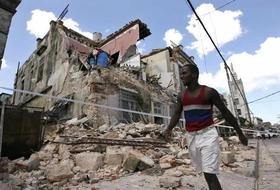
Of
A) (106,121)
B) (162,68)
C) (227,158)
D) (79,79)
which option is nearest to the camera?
(227,158)

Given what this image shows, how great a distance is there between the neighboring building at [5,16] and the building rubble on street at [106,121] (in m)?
2.04

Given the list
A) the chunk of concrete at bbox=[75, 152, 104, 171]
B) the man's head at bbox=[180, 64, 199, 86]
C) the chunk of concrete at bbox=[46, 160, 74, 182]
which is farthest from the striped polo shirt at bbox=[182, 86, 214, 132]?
the chunk of concrete at bbox=[75, 152, 104, 171]

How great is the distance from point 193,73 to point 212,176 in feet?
3.63

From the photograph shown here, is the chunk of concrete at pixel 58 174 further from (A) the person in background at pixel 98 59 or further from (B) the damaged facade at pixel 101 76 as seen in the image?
(A) the person in background at pixel 98 59

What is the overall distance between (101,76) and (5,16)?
1096 cm

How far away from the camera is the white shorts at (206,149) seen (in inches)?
98.1

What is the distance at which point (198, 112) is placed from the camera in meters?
2.70

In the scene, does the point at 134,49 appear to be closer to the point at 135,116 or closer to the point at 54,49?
the point at 54,49

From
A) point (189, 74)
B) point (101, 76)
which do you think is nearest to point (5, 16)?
point (189, 74)

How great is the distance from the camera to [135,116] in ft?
47.4

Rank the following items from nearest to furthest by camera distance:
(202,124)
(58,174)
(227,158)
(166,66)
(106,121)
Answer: (202,124)
(58,174)
(227,158)
(106,121)
(166,66)

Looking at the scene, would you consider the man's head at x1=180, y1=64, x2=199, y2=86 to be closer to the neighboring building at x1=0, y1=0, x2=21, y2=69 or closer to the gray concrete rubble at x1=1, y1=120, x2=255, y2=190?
the gray concrete rubble at x1=1, y1=120, x2=255, y2=190

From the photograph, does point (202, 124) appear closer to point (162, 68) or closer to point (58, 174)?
point (58, 174)

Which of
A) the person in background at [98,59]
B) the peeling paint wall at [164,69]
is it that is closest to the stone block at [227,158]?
the person in background at [98,59]
